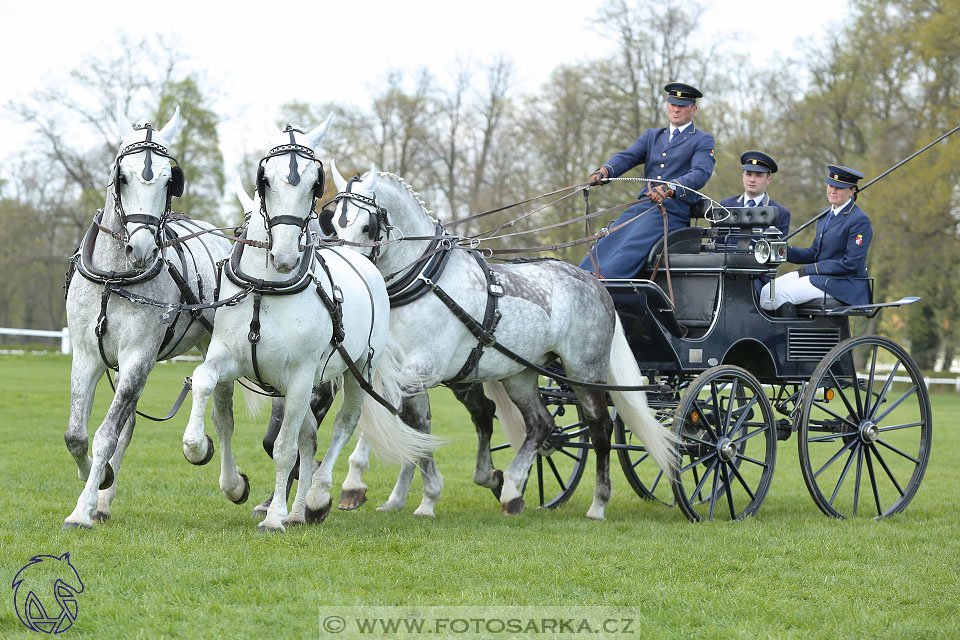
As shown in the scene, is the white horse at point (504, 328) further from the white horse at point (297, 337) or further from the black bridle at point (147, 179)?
the black bridle at point (147, 179)

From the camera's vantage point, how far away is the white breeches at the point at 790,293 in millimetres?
8461

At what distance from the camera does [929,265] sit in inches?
1143

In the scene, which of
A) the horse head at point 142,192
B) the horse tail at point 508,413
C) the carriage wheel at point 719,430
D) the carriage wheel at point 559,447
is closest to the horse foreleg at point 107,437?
the horse head at point 142,192

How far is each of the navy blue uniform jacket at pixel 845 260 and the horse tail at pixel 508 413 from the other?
261cm

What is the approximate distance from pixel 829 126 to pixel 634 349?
942 inches

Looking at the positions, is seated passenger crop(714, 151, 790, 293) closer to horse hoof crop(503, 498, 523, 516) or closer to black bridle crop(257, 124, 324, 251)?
horse hoof crop(503, 498, 523, 516)

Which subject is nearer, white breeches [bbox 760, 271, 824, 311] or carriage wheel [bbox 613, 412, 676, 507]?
carriage wheel [bbox 613, 412, 676, 507]

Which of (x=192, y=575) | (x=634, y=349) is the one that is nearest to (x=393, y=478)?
(x=634, y=349)

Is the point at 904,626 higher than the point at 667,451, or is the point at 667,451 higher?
the point at 667,451

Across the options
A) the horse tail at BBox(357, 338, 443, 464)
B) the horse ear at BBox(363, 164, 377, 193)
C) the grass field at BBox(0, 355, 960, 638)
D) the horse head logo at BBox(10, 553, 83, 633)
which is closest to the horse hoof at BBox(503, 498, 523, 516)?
the grass field at BBox(0, 355, 960, 638)

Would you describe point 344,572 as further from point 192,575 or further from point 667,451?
point 667,451

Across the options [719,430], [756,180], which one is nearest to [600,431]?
[719,430]

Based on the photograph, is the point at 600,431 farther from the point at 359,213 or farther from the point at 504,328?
the point at 359,213

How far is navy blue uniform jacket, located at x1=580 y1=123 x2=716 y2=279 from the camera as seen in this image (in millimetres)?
8195
